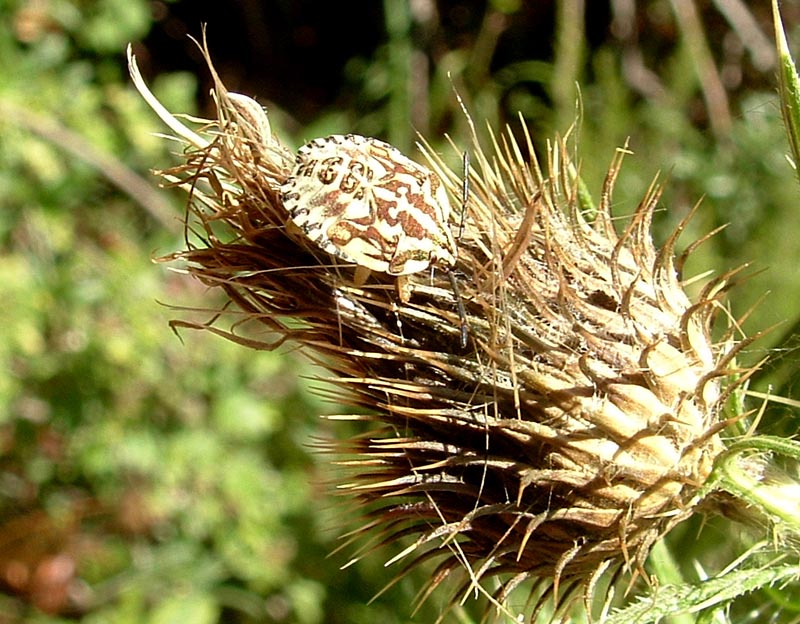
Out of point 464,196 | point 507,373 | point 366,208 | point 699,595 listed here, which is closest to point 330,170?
point 366,208

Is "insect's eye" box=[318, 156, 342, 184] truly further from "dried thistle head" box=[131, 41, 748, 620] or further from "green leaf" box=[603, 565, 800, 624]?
"green leaf" box=[603, 565, 800, 624]

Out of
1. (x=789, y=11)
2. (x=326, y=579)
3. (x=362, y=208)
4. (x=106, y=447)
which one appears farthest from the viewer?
(x=789, y=11)

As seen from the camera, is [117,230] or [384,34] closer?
[117,230]

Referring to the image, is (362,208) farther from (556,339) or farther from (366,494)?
(366,494)

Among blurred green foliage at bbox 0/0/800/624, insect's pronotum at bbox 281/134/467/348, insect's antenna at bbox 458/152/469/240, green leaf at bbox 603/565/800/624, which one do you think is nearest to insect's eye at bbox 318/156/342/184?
insect's pronotum at bbox 281/134/467/348

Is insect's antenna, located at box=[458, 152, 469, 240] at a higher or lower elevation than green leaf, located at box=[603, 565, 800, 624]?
higher

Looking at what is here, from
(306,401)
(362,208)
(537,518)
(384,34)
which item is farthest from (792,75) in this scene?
(384,34)
